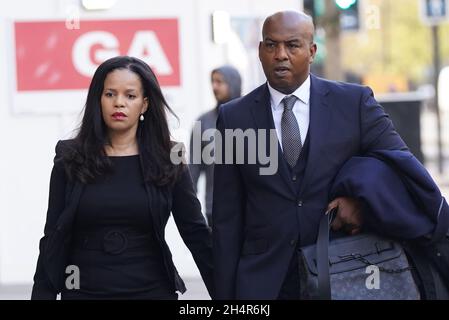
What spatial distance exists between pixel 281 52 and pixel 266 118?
0.29 meters

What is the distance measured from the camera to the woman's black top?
4.80 meters

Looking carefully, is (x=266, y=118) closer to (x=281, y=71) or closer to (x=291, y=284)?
(x=281, y=71)

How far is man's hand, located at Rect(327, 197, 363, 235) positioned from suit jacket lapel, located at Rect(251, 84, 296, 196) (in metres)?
0.20

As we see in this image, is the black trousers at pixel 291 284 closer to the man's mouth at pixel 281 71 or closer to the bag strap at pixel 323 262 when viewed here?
the bag strap at pixel 323 262

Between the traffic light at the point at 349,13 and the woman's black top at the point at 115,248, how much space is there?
9.39 meters

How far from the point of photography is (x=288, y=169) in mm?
4586

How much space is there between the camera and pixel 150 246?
488 centimetres

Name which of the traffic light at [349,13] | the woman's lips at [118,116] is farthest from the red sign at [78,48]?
the woman's lips at [118,116]

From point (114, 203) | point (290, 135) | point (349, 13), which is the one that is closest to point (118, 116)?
point (114, 203)

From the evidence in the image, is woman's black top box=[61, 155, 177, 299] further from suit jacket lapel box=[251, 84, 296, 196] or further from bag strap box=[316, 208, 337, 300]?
bag strap box=[316, 208, 337, 300]

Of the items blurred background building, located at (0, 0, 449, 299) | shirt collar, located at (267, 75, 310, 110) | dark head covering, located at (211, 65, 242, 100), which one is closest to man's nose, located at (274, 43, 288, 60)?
shirt collar, located at (267, 75, 310, 110)

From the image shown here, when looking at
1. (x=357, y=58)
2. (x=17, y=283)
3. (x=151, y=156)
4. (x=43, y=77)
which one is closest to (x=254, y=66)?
(x=43, y=77)
